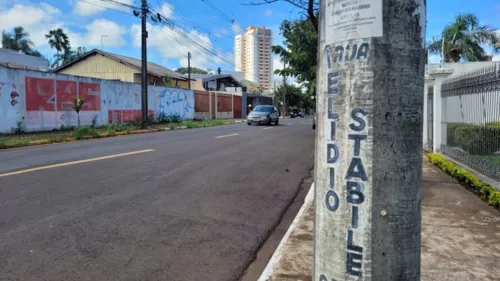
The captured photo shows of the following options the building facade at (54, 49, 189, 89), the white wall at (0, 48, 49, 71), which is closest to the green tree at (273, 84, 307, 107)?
the building facade at (54, 49, 189, 89)

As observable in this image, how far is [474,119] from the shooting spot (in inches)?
310

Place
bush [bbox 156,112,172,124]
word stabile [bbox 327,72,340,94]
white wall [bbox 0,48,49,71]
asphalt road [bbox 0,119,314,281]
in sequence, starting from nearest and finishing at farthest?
1. word stabile [bbox 327,72,340,94]
2. asphalt road [bbox 0,119,314,281]
3. bush [bbox 156,112,172,124]
4. white wall [bbox 0,48,49,71]

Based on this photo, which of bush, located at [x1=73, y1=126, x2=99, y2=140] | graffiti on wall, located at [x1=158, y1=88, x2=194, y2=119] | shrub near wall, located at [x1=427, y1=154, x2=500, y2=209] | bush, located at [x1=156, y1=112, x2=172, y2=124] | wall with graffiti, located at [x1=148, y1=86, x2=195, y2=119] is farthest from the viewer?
graffiti on wall, located at [x1=158, y1=88, x2=194, y2=119]

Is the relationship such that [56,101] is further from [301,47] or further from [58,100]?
[301,47]

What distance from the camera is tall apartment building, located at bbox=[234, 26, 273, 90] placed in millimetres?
43656

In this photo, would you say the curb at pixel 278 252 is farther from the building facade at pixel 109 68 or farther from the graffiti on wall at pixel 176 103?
the building facade at pixel 109 68

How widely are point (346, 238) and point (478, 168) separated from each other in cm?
695

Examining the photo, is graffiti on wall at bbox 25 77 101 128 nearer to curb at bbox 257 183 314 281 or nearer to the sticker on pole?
curb at bbox 257 183 314 281

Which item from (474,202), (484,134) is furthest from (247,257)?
(484,134)

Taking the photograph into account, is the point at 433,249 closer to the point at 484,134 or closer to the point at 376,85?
the point at 376,85

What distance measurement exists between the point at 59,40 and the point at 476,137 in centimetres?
6989

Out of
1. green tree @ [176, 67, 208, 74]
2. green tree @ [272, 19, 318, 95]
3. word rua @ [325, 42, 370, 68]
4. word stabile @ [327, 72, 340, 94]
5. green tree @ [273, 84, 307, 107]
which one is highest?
green tree @ [176, 67, 208, 74]

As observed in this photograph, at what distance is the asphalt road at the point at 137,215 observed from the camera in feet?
12.8

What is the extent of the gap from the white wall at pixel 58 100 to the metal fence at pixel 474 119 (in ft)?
55.6
